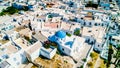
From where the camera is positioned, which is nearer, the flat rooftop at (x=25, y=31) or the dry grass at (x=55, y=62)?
the dry grass at (x=55, y=62)

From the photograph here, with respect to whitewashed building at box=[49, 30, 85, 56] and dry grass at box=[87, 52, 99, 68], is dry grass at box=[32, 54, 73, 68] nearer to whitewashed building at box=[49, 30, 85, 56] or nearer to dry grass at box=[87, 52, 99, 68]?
whitewashed building at box=[49, 30, 85, 56]

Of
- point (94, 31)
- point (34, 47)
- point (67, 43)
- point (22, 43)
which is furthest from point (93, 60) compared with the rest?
point (22, 43)

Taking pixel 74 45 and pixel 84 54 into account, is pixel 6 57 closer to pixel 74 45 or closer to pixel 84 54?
pixel 74 45

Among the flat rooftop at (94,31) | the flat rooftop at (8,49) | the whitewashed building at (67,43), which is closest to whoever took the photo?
the flat rooftop at (8,49)

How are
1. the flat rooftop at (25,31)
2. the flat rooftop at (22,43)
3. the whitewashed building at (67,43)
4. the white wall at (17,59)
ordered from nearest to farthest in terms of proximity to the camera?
1. the white wall at (17,59)
2. the flat rooftop at (22,43)
3. the whitewashed building at (67,43)
4. the flat rooftop at (25,31)

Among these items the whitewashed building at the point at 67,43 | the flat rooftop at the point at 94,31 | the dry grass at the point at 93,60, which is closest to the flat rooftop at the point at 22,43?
the whitewashed building at the point at 67,43

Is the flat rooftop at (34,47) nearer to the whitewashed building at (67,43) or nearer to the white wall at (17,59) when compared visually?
the white wall at (17,59)

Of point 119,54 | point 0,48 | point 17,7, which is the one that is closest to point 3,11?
point 17,7

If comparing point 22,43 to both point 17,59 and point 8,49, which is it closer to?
point 8,49
